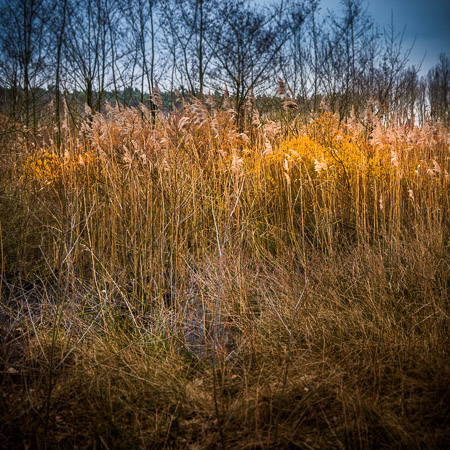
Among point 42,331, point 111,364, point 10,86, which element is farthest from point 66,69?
point 111,364

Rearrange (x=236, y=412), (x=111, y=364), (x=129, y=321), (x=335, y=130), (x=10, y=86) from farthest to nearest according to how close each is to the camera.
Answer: (x=10, y=86)
(x=335, y=130)
(x=129, y=321)
(x=111, y=364)
(x=236, y=412)

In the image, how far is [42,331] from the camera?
6.07 ft

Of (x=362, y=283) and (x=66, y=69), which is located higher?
(x=66, y=69)

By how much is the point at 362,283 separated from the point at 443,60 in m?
17.9

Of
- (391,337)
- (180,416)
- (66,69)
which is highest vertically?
(66,69)

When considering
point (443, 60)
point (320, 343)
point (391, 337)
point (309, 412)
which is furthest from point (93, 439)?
point (443, 60)

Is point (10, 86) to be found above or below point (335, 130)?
above

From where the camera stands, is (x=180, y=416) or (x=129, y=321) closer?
(x=180, y=416)

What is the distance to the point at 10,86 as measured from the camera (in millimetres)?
5891

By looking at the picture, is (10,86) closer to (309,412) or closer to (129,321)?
(129,321)

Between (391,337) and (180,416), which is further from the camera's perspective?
(391,337)

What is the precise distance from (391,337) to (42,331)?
1767 mm

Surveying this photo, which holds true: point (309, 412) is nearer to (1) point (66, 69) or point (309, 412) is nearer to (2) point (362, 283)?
(2) point (362, 283)

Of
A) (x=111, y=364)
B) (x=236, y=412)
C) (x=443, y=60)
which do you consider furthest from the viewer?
(x=443, y=60)
